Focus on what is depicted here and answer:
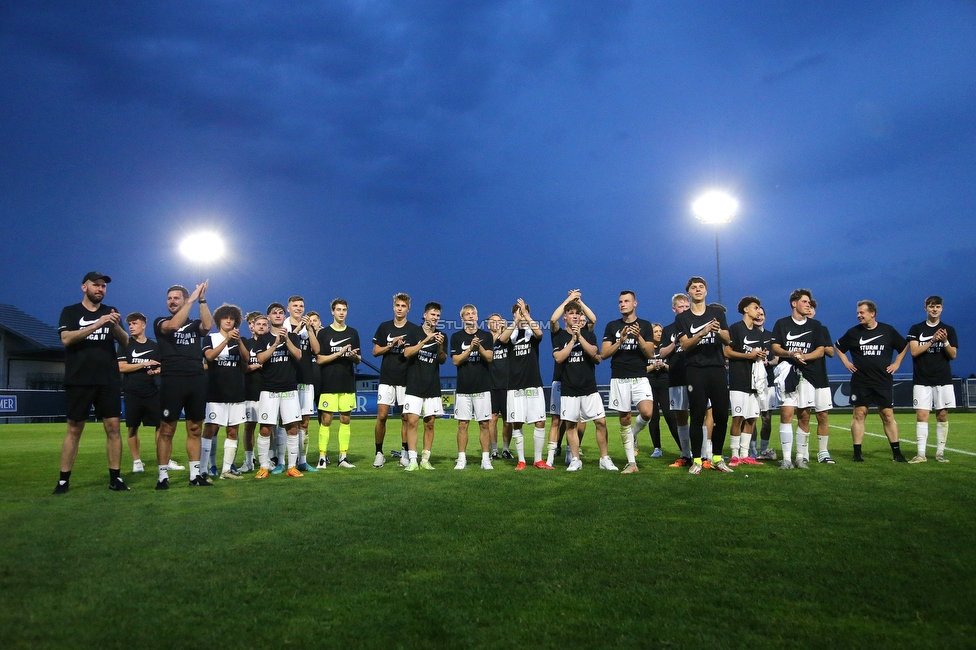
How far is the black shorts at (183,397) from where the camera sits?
835cm

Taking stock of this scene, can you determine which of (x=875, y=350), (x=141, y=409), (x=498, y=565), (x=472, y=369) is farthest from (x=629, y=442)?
(x=141, y=409)

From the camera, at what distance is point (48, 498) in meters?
7.51

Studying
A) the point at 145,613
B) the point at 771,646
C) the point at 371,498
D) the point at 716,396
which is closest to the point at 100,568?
the point at 145,613

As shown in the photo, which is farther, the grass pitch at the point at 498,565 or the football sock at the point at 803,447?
the football sock at the point at 803,447

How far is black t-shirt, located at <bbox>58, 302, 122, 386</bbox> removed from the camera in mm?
7852

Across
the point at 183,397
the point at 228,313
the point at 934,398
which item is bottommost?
the point at 934,398

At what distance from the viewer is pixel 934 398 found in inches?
424

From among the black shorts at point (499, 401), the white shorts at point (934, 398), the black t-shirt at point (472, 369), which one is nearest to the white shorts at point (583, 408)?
the black t-shirt at point (472, 369)

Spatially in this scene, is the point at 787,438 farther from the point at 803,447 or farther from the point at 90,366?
the point at 90,366

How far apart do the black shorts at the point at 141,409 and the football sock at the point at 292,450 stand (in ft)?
8.23

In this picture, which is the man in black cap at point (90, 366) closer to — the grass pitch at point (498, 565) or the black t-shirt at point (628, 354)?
the grass pitch at point (498, 565)

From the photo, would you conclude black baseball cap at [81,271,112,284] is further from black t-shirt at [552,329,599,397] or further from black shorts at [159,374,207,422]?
black t-shirt at [552,329,599,397]

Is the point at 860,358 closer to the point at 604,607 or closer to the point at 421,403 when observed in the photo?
the point at 421,403

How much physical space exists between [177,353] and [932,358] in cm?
1112
